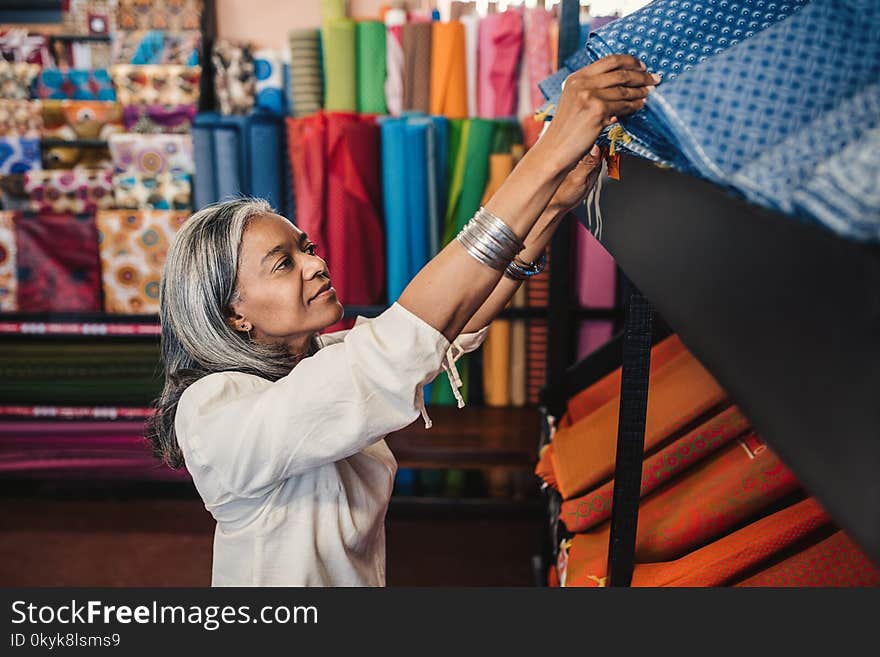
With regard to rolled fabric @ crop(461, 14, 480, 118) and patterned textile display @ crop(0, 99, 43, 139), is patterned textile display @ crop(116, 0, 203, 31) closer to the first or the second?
patterned textile display @ crop(0, 99, 43, 139)

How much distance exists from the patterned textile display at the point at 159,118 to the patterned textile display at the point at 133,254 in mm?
392

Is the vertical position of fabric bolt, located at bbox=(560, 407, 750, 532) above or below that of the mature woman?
below

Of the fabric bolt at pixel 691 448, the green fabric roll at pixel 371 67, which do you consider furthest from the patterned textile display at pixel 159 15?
the fabric bolt at pixel 691 448

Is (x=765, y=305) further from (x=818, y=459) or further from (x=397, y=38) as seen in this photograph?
(x=397, y=38)

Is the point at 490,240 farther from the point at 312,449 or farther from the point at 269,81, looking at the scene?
the point at 269,81

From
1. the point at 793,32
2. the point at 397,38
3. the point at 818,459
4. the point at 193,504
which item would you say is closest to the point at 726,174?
the point at 793,32

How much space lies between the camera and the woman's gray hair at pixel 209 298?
124 cm

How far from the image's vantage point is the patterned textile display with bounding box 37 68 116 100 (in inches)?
133

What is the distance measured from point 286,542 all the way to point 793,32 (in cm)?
97

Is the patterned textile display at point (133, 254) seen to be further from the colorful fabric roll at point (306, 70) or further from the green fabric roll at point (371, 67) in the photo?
the green fabric roll at point (371, 67)

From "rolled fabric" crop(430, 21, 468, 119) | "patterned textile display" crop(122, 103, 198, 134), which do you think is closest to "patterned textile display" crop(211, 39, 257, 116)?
"patterned textile display" crop(122, 103, 198, 134)

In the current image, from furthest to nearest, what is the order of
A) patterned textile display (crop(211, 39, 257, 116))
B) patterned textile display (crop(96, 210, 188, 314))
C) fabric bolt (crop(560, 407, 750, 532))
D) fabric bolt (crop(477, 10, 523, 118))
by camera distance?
patterned textile display (crop(211, 39, 257, 116))
patterned textile display (crop(96, 210, 188, 314))
fabric bolt (crop(477, 10, 523, 118))
fabric bolt (crop(560, 407, 750, 532))

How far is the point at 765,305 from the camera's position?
46 centimetres

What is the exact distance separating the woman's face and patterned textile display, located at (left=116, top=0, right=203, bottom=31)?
2.57 metres
